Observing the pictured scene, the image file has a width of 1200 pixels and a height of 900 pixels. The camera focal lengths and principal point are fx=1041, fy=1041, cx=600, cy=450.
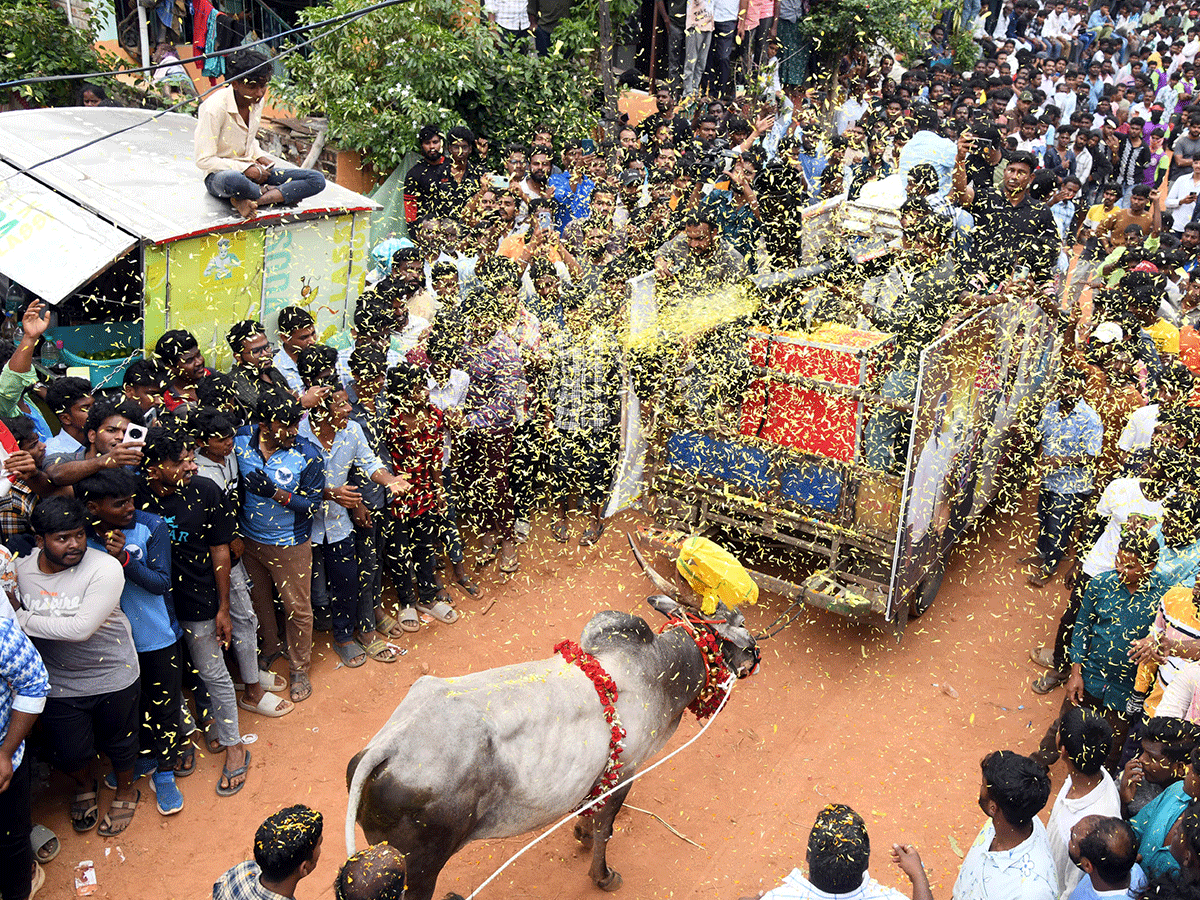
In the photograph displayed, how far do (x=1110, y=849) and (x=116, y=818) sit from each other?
492cm

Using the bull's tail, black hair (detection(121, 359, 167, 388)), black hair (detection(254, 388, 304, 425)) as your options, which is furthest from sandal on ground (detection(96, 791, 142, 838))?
black hair (detection(121, 359, 167, 388))

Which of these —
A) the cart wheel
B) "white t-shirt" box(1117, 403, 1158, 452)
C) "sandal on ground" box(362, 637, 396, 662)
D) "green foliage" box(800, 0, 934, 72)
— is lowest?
"sandal on ground" box(362, 637, 396, 662)

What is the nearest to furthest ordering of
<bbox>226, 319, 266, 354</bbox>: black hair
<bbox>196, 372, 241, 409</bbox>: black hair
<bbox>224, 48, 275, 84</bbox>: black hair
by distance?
<bbox>196, 372, 241, 409</bbox>: black hair
<bbox>226, 319, 266, 354</bbox>: black hair
<bbox>224, 48, 275, 84</bbox>: black hair

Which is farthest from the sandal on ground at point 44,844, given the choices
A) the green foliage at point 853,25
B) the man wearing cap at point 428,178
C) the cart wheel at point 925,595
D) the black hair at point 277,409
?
the green foliage at point 853,25

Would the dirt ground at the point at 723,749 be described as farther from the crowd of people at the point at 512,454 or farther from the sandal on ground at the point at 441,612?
the crowd of people at the point at 512,454

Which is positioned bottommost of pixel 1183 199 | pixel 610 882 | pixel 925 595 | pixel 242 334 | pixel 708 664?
pixel 610 882

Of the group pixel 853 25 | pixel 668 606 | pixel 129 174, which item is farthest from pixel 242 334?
pixel 853 25

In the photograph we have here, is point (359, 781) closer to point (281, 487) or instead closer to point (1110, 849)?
point (281, 487)

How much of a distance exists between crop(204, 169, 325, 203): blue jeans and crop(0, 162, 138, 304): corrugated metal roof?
0.92 meters

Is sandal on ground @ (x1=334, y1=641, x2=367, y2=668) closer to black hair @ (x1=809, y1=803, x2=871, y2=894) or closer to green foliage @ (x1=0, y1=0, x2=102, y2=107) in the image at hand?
black hair @ (x1=809, y1=803, x2=871, y2=894)

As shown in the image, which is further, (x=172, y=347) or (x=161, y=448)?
(x=172, y=347)

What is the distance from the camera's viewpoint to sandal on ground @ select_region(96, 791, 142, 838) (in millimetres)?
5629

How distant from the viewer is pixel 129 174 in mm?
8180

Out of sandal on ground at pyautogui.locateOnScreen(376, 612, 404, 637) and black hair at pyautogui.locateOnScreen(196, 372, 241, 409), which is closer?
black hair at pyautogui.locateOnScreen(196, 372, 241, 409)
